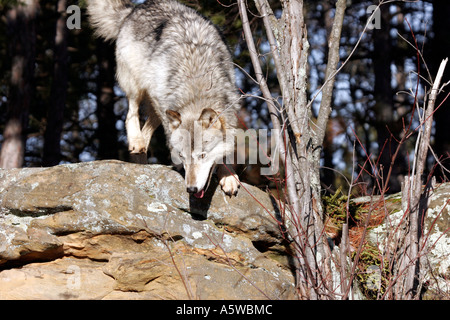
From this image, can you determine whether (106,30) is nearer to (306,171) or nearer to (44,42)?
(306,171)

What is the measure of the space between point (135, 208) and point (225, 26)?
481 centimetres

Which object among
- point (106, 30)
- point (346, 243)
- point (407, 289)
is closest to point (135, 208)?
point (346, 243)

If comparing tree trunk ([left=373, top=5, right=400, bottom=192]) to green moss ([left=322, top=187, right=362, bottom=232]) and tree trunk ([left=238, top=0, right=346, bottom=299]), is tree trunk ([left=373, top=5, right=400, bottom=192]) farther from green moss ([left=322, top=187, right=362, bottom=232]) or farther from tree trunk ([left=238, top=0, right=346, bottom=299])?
tree trunk ([left=238, top=0, right=346, bottom=299])

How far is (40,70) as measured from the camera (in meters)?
12.3

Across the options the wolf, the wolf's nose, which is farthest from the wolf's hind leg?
the wolf's nose

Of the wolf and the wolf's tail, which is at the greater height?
the wolf's tail

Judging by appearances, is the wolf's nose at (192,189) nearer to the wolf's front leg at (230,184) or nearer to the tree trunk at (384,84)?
the wolf's front leg at (230,184)

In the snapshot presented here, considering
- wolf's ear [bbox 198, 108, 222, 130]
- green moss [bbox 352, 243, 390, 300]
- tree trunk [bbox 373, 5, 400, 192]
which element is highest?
tree trunk [bbox 373, 5, 400, 192]

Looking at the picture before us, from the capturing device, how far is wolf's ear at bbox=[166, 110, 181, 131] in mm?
4293

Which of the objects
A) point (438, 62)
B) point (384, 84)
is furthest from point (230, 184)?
point (384, 84)

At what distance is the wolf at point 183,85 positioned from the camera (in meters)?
4.18

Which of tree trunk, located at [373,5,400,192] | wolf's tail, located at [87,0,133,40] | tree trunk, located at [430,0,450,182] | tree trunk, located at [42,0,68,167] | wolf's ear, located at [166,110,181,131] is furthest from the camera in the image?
tree trunk, located at [42,0,68,167]

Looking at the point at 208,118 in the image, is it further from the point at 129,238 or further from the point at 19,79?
the point at 19,79
